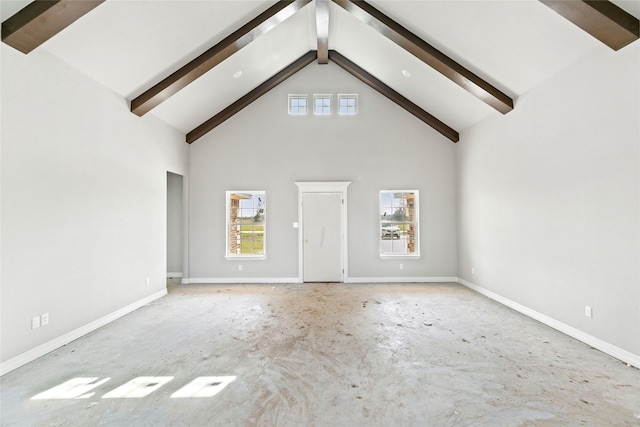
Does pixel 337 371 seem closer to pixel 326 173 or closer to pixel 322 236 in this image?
pixel 322 236

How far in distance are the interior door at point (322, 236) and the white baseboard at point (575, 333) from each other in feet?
9.77

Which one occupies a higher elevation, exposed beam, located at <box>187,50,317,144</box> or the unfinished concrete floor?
exposed beam, located at <box>187,50,317,144</box>

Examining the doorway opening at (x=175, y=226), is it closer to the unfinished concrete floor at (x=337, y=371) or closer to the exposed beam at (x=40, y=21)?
the unfinished concrete floor at (x=337, y=371)

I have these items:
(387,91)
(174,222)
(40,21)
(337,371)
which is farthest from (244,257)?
(387,91)

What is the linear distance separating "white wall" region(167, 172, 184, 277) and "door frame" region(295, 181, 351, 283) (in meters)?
2.76

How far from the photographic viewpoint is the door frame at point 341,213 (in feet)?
20.2

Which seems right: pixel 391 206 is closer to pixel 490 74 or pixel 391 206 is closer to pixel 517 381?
pixel 490 74

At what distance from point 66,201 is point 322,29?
459cm

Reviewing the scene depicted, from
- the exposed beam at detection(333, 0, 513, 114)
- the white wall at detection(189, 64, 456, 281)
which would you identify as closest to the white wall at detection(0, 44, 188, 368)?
the white wall at detection(189, 64, 456, 281)

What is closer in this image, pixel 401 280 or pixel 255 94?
pixel 255 94

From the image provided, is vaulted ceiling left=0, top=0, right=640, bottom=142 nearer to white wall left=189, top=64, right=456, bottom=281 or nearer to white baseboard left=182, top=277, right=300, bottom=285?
white wall left=189, top=64, right=456, bottom=281

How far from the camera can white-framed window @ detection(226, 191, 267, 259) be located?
20.4 feet

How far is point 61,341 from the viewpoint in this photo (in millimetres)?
3133

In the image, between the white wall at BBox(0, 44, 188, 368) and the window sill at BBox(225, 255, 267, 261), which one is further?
the window sill at BBox(225, 255, 267, 261)
